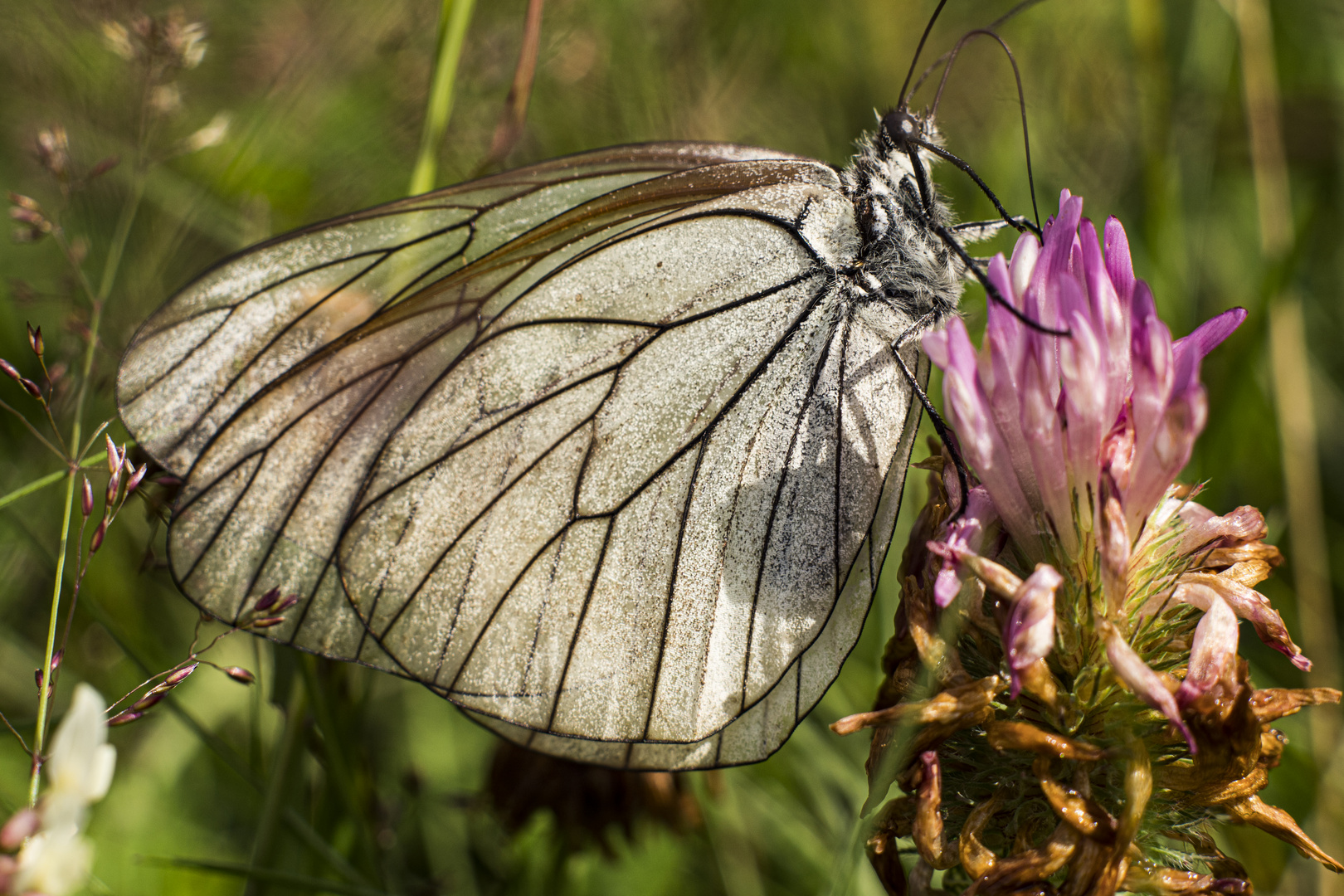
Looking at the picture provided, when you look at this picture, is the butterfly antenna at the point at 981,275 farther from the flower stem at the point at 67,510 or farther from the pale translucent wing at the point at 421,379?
the flower stem at the point at 67,510

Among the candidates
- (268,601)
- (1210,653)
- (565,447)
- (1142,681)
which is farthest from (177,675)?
(1210,653)

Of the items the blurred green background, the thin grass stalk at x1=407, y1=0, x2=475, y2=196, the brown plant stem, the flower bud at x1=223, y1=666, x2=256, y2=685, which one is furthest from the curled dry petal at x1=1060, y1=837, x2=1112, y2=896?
the brown plant stem

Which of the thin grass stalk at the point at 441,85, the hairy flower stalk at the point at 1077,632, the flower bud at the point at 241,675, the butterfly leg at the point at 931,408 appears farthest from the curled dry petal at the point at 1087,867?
the thin grass stalk at the point at 441,85

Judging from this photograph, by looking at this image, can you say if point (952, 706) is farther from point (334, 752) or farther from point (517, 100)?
point (517, 100)

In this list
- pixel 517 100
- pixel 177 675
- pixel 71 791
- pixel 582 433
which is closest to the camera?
pixel 71 791

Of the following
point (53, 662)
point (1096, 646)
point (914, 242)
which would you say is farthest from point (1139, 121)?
point (53, 662)
